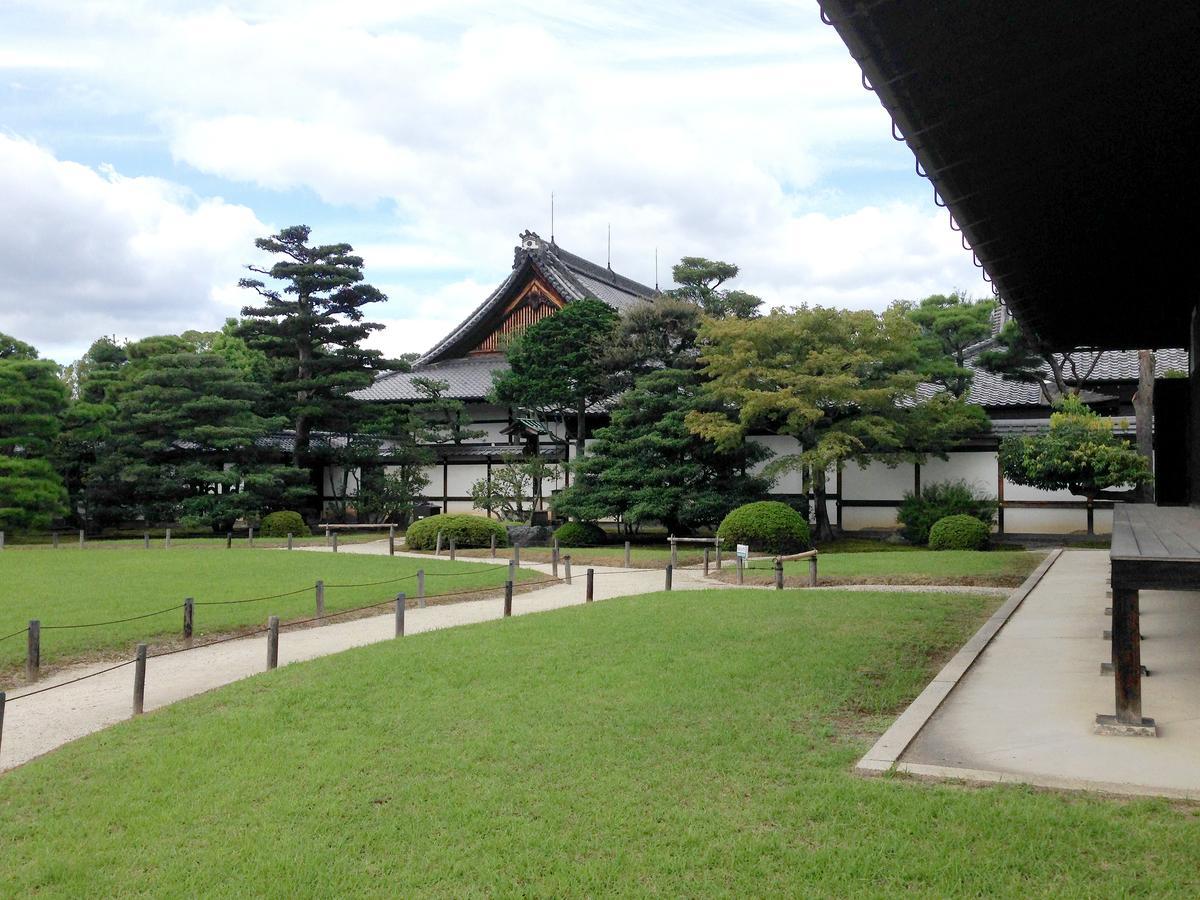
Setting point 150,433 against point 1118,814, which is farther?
point 150,433

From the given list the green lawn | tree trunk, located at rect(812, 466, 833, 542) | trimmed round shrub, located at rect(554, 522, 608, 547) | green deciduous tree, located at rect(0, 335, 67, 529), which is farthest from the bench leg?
green deciduous tree, located at rect(0, 335, 67, 529)

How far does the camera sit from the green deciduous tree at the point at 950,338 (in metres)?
27.4

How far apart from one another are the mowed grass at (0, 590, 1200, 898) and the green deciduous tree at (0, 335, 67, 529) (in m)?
21.9

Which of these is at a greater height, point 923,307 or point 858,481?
point 923,307

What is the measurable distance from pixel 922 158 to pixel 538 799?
431 cm

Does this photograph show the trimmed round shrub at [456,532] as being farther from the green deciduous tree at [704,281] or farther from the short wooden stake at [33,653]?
the short wooden stake at [33,653]

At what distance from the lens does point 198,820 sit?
17.2ft

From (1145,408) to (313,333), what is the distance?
2510 centimetres

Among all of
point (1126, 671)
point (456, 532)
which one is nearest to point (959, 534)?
point (456, 532)

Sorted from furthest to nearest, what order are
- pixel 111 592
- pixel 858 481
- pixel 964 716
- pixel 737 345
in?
pixel 858 481 < pixel 737 345 < pixel 111 592 < pixel 964 716

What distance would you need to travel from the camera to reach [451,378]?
120ft

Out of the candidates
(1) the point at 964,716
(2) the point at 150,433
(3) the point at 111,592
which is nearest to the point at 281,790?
(1) the point at 964,716

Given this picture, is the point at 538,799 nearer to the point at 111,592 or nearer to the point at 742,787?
the point at 742,787

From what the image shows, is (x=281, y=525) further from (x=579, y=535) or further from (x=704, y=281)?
(x=704, y=281)
